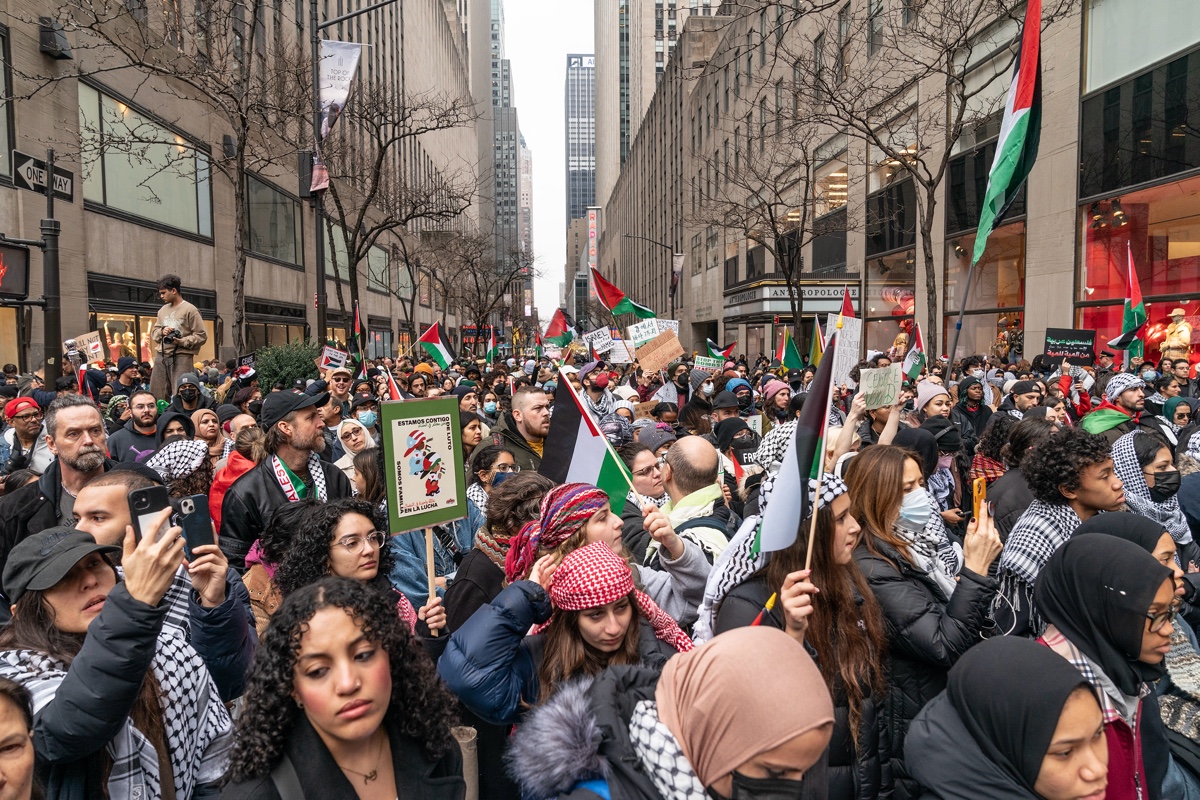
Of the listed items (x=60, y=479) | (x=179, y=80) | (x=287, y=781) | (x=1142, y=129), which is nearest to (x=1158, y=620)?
(x=287, y=781)

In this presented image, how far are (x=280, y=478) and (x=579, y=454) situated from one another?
78.7 inches

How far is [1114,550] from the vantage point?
2.58 m

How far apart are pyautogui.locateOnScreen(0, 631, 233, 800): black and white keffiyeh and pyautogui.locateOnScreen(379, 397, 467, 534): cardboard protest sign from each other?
116 cm

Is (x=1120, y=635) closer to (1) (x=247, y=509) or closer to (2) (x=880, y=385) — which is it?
(2) (x=880, y=385)

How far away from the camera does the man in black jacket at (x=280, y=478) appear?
4820 mm

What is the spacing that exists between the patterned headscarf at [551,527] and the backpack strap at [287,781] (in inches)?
53.5

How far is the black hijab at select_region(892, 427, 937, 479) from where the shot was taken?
19.8 feet

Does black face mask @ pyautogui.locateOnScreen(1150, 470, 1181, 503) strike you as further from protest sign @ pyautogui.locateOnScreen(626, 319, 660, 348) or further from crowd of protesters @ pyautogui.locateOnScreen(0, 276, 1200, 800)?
protest sign @ pyautogui.locateOnScreen(626, 319, 660, 348)

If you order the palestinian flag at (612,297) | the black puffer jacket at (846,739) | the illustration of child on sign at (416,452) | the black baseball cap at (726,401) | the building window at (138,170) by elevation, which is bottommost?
the black puffer jacket at (846,739)

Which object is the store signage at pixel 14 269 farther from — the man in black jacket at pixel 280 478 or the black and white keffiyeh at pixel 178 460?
the man in black jacket at pixel 280 478

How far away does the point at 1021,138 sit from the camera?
8.35m

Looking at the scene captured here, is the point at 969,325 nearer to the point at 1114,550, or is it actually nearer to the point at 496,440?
the point at 496,440

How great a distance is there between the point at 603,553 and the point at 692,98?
→ 6090cm

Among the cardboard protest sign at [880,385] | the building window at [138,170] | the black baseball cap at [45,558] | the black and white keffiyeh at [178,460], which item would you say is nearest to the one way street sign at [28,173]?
the black and white keffiyeh at [178,460]
